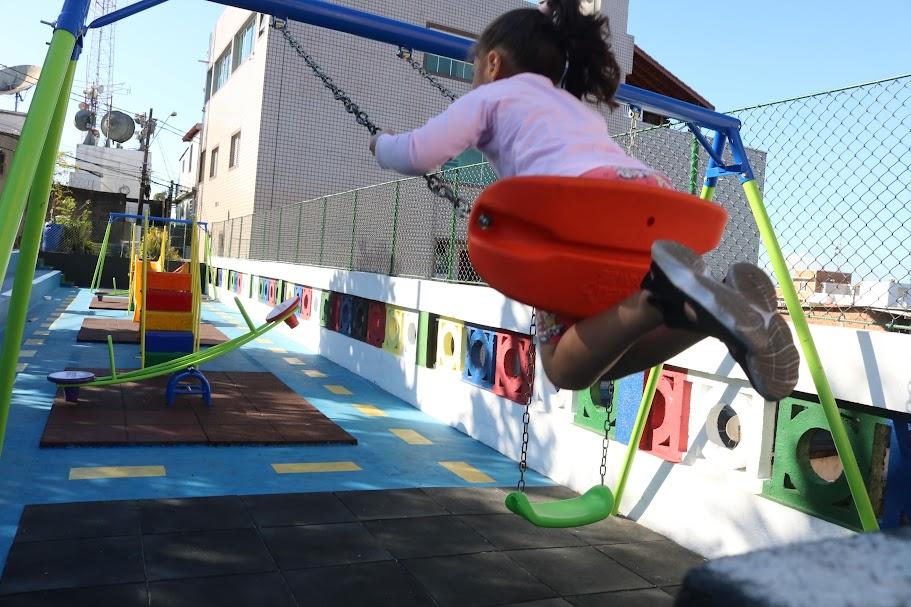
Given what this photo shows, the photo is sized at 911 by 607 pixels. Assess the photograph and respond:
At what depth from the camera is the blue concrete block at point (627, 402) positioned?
14.5 feet

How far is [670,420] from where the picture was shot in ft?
13.7

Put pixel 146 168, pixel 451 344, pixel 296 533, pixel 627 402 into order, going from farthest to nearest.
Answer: pixel 146 168 → pixel 451 344 → pixel 627 402 → pixel 296 533

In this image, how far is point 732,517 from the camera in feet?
12.1

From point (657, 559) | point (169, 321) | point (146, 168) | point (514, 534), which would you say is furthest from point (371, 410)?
point (146, 168)

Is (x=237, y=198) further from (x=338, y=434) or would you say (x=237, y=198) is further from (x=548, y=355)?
(x=548, y=355)

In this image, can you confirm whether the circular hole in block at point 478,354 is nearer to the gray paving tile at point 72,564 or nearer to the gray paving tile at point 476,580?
the gray paving tile at point 476,580

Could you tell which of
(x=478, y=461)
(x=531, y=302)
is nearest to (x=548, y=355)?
(x=531, y=302)

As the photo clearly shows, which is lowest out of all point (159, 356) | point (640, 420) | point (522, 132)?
point (159, 356)

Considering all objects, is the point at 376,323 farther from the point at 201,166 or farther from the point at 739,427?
the point at 201,166

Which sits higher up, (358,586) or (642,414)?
(642,414)

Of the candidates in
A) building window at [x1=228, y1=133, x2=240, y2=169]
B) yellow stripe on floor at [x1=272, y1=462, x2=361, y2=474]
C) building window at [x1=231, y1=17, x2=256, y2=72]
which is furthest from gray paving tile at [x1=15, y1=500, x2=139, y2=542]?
building window at [x1=231, y1=17, x2=256, y2=72]

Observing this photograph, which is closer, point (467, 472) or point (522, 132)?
point (522, 132)

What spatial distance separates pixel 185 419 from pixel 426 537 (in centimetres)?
295

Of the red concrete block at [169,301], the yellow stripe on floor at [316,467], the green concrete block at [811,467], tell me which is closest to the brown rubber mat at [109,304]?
the red concrete block at [169,301]
